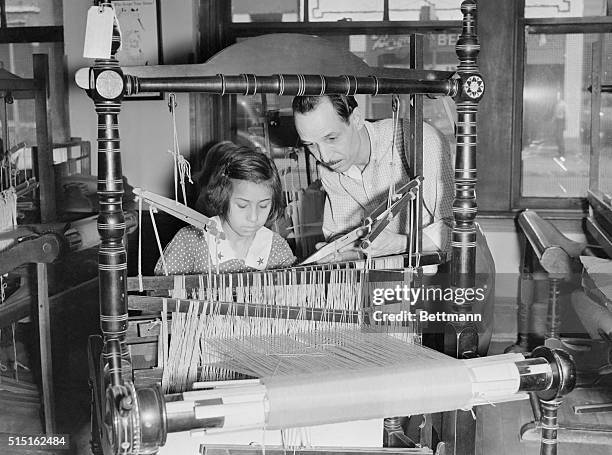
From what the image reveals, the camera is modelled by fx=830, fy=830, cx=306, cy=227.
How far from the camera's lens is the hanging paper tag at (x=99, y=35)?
129cm

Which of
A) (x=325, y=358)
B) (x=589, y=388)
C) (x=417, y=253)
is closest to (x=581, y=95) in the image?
(x=589, y=388)

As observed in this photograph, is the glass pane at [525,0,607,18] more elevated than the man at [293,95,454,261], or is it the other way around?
the glass pane at [525,0,607,18]

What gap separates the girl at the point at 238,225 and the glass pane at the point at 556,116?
142cm

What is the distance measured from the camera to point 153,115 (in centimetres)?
271

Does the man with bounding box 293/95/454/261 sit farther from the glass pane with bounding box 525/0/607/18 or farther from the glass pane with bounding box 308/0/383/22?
the glass pane with bounding box 525/0/607/18

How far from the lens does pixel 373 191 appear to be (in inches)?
74.2

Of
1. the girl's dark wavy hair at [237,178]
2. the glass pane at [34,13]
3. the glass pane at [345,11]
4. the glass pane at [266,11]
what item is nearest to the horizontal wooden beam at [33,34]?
the glass pane at [34,13]

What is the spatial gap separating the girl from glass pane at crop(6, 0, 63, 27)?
1294 mm

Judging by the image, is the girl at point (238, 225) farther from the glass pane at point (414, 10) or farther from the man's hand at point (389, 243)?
the glass pane at point (414, 10)

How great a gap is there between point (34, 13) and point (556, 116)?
1.84m

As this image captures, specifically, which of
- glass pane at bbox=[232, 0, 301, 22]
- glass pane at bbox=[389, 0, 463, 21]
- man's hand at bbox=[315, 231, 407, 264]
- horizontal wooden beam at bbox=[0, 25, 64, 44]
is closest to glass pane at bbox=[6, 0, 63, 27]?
horizontal wooden beam at bbox=[0, 25, 64, 44]

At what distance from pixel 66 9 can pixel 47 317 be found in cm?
102

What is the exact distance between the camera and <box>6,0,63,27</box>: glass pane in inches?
111

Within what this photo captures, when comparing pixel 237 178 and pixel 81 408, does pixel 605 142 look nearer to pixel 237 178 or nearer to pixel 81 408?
pixel 237 178
